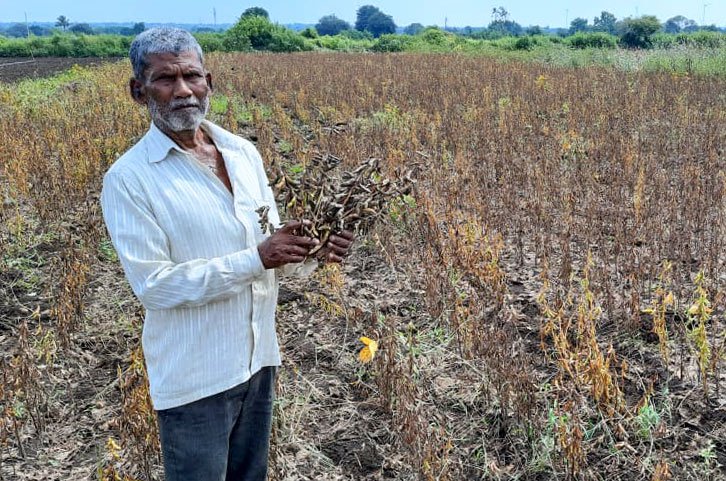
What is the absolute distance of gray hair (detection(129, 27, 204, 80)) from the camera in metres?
1.71

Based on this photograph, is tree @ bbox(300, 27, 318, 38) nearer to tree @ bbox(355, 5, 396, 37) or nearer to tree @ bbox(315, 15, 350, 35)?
tree @ bbox(355, 5, 396, 37)

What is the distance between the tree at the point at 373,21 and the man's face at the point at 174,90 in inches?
4694

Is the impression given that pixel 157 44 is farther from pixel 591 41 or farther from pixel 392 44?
pixel 392 44

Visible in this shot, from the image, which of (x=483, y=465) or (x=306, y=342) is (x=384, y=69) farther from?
(x=483, y=465)

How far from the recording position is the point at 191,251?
1693 millimetres

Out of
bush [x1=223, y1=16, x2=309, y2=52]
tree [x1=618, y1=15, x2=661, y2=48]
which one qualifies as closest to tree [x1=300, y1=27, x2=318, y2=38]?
bush [x1=223, y1=16, x2=309, y2=52]

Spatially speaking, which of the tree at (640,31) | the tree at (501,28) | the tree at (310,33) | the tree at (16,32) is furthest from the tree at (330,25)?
the tree at (640,31)

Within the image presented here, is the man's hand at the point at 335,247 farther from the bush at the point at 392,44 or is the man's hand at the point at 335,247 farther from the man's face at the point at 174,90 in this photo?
the bush at the point at 392,44

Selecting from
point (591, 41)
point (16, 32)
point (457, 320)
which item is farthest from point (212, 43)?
point (16, 32)

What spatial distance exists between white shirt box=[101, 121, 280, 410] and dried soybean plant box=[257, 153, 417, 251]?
0.34ft

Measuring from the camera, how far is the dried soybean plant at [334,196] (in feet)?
5.84

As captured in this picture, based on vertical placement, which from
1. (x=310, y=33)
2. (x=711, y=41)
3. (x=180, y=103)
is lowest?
(x=180, y=103)

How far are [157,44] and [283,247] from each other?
62 centimetres

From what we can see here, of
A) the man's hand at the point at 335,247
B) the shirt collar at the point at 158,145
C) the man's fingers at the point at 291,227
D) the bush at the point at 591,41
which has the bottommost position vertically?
the man's hand at the point at 335,247
